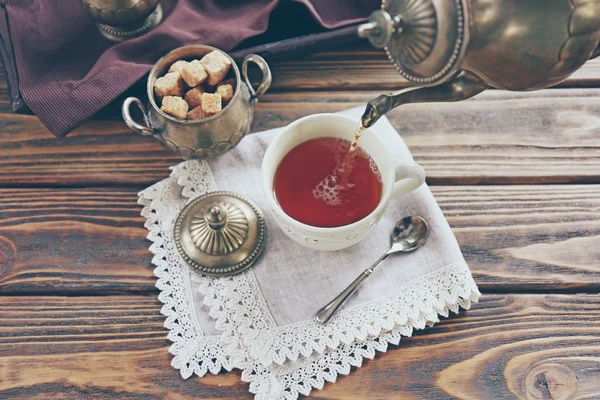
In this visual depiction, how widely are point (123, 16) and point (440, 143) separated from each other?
0.59m

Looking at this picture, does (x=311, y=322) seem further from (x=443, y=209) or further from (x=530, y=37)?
(x=530, y=37)

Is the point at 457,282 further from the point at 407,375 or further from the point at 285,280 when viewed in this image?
the point at 285,280

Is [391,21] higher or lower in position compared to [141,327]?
higher

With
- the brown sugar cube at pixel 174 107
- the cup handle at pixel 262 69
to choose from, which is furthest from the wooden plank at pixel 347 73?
the brown sugar cube at pixel 174 107

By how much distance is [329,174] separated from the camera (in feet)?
2.70

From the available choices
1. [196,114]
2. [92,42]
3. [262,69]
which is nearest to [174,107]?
[196,114]

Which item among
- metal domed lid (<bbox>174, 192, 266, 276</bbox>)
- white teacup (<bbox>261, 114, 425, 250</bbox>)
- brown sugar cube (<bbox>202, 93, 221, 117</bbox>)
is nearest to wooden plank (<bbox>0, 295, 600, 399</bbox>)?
metal domed lid (<bbox>174, 192, 266, 276</bbox>)

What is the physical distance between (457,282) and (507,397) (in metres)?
0.17

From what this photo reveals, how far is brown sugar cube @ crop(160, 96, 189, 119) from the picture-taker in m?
0.83

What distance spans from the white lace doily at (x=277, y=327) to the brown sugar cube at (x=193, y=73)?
0.91 feet

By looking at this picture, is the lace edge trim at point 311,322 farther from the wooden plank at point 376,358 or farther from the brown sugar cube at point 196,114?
the brown sugar cube at point 196,114

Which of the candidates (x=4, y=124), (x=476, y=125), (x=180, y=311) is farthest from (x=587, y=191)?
(x=4, y=124)

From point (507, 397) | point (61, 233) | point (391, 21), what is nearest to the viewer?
point (391, 21)

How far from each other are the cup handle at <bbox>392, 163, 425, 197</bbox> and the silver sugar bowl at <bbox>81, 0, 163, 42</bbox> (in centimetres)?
53
